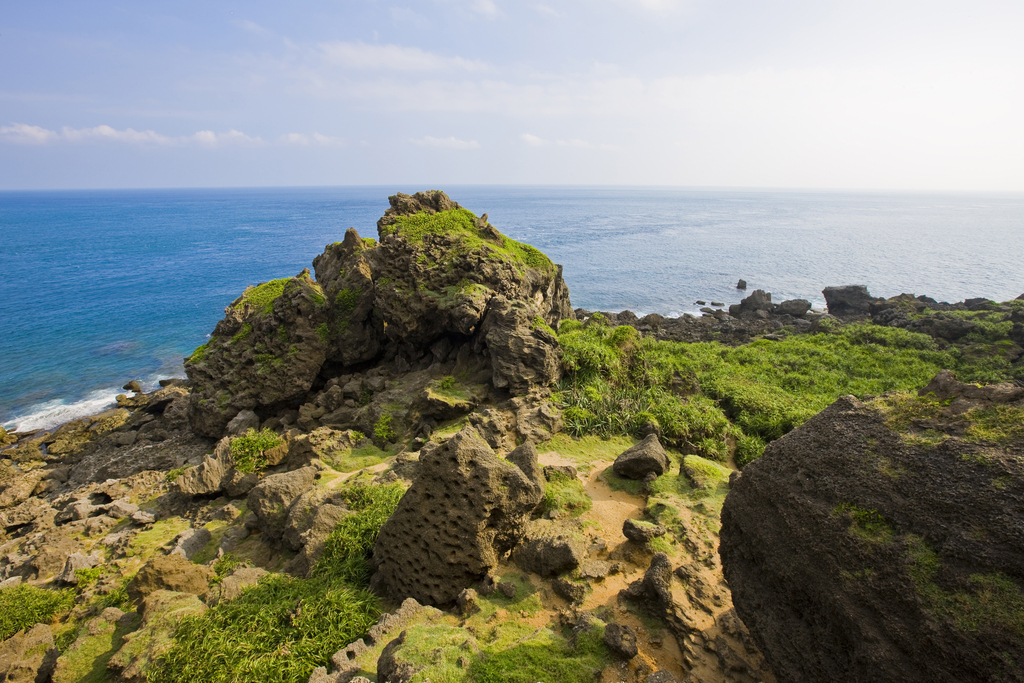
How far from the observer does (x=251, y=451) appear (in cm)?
1413

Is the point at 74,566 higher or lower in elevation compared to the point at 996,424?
lower

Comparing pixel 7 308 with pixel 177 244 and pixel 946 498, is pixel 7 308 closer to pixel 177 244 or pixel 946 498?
pixel 177 244

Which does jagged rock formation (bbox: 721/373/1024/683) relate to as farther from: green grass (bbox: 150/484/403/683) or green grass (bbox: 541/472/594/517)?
green grass (bbox: 150/484/403/683)

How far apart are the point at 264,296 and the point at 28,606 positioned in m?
13.2

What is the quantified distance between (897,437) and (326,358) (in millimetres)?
17450

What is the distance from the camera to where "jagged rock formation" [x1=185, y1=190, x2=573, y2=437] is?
1577 cm

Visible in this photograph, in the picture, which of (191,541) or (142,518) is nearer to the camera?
(191,541)

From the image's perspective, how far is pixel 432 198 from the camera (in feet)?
67.5

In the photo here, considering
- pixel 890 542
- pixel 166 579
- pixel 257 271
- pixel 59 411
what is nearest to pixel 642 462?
pixel 890 542

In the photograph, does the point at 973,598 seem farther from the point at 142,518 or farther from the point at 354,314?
the point at 354,314

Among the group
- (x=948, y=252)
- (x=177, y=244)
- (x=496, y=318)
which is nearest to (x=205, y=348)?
(x=496, y=318)

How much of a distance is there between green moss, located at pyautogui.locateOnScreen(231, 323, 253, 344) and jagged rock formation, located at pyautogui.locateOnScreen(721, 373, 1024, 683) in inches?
720

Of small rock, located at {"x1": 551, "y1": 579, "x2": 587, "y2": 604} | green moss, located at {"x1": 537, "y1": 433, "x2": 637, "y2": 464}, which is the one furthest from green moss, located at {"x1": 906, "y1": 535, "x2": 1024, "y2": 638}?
green moss, located at {"x1": 537, "y1": 433, "x2": 637, "y2": 464}

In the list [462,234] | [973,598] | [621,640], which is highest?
[462,234]
